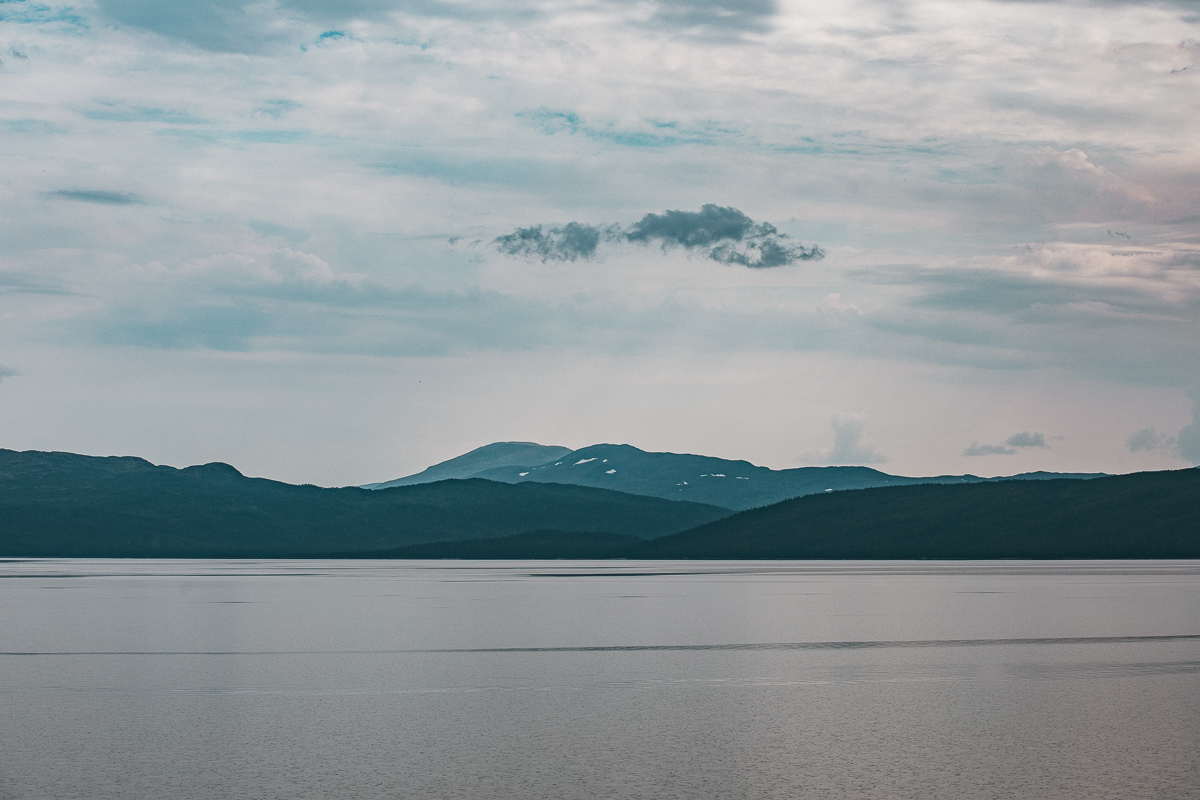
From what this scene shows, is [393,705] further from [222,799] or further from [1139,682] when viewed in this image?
[1139,682]

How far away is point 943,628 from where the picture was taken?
44.1 meters

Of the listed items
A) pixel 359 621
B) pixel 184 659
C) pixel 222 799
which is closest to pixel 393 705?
pixel 222 799

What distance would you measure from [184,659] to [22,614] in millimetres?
24411

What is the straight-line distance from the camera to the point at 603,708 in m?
23.8

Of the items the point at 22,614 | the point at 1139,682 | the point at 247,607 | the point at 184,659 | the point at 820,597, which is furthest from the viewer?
the point at 820,597

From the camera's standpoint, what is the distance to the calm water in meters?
17.2

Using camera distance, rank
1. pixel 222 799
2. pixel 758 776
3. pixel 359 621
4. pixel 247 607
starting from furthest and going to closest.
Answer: pixel 247 607
pixel 359 621
pixel 758 776
pixel 222 799

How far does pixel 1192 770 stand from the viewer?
17.7m

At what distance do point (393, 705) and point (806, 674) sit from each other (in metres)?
10.2

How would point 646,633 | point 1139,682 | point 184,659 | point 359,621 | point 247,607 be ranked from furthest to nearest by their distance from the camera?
1. point 247,607
2. point 359,621
3. point 646,633
4. point 184,659
5. point 1139,682

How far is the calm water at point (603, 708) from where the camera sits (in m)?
17.2

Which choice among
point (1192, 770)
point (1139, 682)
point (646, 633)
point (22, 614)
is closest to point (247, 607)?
point (22, 614)

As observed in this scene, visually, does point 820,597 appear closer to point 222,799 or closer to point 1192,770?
point 1192,770

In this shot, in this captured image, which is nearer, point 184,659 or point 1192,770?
point 1192,770
